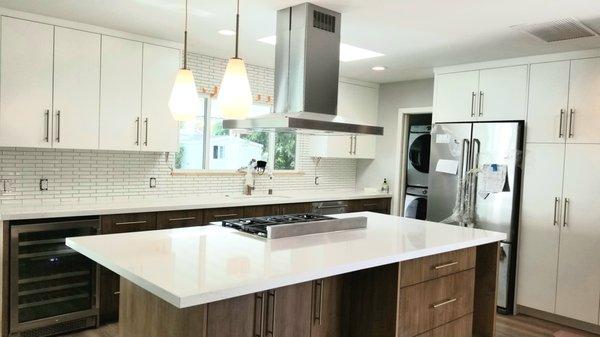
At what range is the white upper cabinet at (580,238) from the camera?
391 cm

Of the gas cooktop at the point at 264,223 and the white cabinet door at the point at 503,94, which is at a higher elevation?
the white cabinet door at the point at 503,94

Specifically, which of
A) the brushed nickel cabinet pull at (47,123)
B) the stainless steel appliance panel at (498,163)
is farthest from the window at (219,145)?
the stainless steel appliance panel at (498,163)

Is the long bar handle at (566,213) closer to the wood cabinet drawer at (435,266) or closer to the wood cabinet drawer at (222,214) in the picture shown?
the wood cabinet drawer at (435,266)

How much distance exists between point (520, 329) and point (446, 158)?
1.71 metres

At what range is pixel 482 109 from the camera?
460 cm

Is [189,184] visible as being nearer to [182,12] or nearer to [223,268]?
[182,12]

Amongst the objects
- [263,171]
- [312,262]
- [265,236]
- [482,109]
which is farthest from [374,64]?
[312,262]

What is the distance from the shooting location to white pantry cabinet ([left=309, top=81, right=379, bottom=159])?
5762mm

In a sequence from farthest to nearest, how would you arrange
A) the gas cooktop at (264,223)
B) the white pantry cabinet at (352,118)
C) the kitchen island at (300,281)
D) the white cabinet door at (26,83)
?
1. the white pantry cabinet at (352,118)
2. the white cabinet door at (26,83)
3. the gas cooktop at (264,223)
4. the kitchen island at (300,281)

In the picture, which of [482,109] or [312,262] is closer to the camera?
[312,262]

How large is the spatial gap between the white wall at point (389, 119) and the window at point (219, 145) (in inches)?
54.1

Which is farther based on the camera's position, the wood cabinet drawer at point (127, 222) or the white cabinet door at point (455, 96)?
the white cabinet door at point (455, 96)

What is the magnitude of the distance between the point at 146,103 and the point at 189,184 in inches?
39.4

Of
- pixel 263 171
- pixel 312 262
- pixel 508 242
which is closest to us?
pixel 312 262
